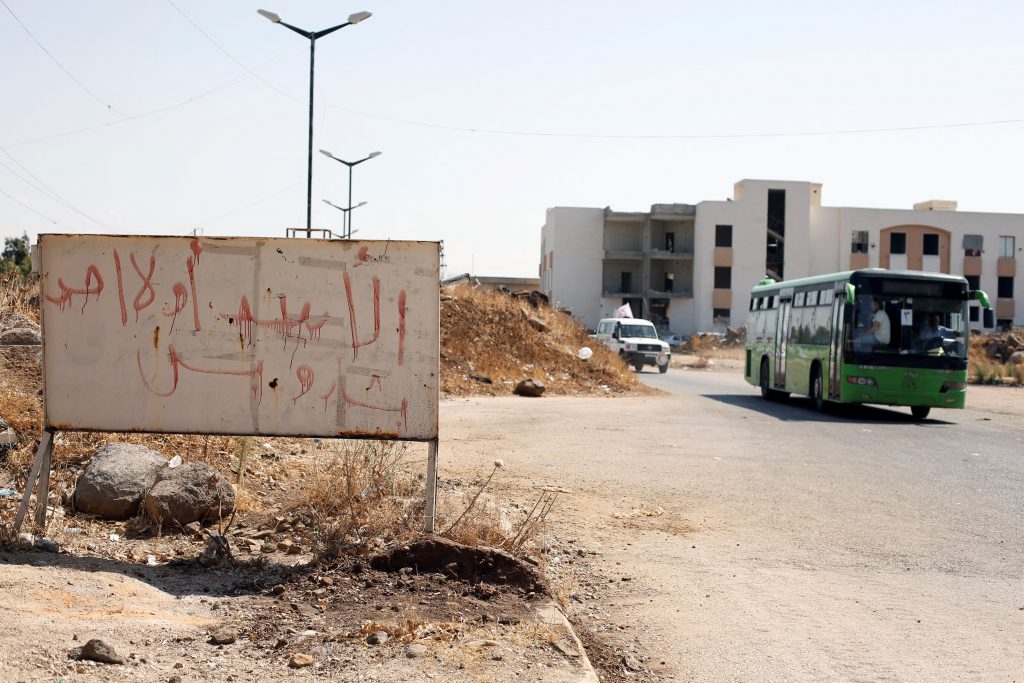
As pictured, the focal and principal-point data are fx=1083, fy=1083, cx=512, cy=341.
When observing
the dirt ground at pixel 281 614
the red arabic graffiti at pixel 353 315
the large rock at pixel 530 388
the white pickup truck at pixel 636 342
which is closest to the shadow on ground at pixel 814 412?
the large rock at pixel 530 388

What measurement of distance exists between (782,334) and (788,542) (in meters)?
19.0

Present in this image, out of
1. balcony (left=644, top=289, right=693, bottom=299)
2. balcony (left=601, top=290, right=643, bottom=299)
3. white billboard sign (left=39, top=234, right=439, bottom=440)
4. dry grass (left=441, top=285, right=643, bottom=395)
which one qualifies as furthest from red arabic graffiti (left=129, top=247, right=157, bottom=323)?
balcony (left=601, top=290, right=643, bottom=299)

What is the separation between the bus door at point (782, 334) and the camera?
87.9 feet

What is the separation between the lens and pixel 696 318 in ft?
279

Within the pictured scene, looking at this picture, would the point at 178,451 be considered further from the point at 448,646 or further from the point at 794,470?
the point at 794,470

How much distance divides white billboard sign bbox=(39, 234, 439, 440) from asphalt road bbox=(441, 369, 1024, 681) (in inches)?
78.0

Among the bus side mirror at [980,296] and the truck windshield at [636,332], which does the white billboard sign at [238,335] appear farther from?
the truck windshield at [636,332]

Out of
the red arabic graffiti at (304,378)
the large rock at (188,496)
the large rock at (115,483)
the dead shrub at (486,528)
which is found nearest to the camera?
the dead shrub at (486,528)

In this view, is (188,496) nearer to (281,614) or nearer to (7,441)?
(281,614)

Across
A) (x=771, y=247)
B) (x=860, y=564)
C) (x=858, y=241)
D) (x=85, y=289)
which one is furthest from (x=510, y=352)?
(x=858, y=241)

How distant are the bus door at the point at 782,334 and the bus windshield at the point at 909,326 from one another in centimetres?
459

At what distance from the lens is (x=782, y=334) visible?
27203 millimetres

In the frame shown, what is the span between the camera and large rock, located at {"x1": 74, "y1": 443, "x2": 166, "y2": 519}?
747 cm

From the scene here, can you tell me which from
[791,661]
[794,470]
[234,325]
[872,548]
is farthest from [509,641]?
[794,470]
